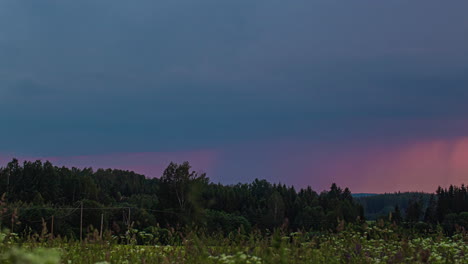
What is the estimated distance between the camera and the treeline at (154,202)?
161 feet

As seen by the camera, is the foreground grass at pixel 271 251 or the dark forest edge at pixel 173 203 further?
the dark forest edge at pixel 173 203

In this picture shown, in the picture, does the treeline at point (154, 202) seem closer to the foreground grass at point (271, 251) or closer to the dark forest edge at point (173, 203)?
the dark forest edge at point (173, 203)

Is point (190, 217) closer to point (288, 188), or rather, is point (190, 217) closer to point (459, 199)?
point (459, 199)

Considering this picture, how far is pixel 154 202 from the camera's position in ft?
287

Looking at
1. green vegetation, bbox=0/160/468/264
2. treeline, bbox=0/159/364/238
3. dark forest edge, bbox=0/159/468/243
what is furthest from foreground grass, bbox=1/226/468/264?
dark forest edge, bbox=0/159/468/243

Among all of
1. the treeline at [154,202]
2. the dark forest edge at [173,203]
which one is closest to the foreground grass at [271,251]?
the treeline at [154,202]

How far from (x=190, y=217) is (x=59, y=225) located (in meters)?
20.0

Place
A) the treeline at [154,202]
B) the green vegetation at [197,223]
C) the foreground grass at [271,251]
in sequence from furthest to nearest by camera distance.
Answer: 1. the treeline at [154,202]
2. the green vegetation at [197,223]
3. the foreground grass at [271,251]

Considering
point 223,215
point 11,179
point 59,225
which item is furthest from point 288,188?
point 59,225

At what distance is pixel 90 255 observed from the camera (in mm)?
8969

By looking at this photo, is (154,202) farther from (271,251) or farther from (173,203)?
(271,251)

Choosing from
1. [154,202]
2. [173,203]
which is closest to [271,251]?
[173,203]

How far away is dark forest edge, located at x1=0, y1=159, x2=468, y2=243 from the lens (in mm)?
49375

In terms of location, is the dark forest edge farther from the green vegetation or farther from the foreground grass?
the foreground grass
